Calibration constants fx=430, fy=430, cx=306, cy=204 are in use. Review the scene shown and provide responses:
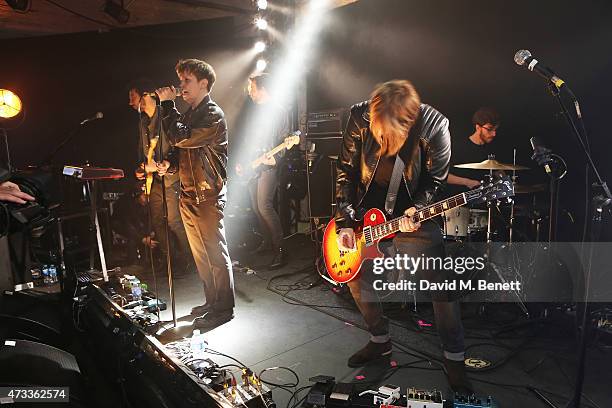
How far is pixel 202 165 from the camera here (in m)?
3.48

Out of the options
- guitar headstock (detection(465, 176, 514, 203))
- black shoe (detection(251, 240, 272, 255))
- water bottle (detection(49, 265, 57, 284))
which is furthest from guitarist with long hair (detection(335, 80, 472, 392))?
black shoe (detection(251, 240, 272, 255))

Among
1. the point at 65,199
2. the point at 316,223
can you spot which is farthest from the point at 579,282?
the point at 65,199

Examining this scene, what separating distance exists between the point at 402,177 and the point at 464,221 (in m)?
1.51

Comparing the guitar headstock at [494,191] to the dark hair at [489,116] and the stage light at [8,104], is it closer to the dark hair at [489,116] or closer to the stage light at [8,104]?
the dark hair at [489,116]

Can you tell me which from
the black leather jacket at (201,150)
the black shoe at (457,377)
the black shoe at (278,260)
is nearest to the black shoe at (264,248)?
the black shoe at (278,260)

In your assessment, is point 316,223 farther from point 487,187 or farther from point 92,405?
point 92,405

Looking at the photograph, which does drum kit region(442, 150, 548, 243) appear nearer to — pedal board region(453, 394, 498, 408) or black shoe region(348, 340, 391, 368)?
black shoe region(348, 340, 391, 368)

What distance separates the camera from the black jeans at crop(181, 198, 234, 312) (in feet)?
11.7

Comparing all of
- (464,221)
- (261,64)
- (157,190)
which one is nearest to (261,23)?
(261,64)

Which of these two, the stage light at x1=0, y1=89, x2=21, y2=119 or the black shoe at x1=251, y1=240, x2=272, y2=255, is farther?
the black shoe at x1=251, y1=240, x2=272, y2=255

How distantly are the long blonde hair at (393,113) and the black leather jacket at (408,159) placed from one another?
4cm

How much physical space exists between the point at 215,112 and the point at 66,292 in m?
1.91

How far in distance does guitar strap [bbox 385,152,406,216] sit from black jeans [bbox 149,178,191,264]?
8.25ft

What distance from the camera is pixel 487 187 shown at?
260cm
